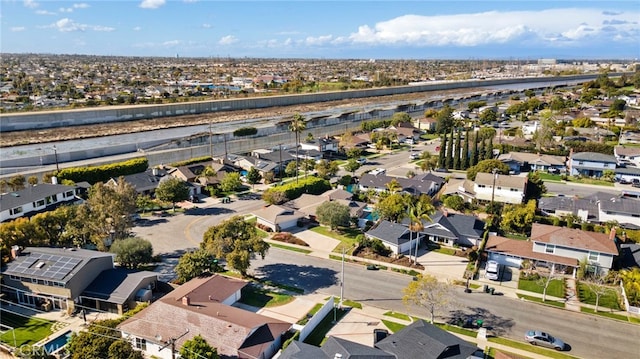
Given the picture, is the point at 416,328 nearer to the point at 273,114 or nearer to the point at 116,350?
the point at 116,350

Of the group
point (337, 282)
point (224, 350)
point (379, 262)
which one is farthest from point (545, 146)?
point (224, 350)

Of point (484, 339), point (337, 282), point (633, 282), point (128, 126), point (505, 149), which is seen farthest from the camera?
point (128, 126)

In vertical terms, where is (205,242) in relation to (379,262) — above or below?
above

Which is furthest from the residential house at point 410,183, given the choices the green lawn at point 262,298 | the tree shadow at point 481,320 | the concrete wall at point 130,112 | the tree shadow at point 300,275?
the concrete wall at point 130,112

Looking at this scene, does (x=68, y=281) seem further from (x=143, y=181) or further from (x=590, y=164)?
(x=590, y=164)

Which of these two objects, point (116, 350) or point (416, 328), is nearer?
point (116, 350)

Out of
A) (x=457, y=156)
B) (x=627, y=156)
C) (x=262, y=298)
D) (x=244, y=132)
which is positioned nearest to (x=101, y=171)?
(x=262, y=298)

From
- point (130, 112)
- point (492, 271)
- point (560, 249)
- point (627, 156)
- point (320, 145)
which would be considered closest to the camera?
point (492, 271)
